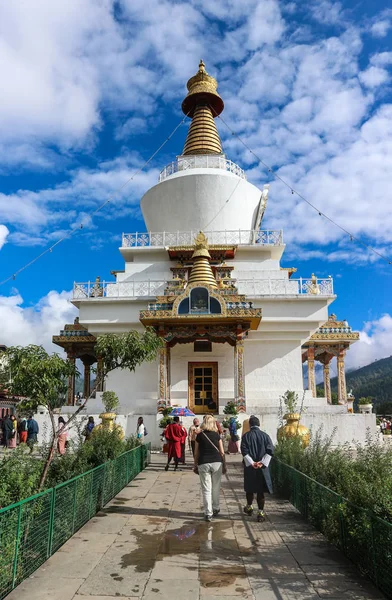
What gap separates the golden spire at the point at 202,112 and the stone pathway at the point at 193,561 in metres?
24.0

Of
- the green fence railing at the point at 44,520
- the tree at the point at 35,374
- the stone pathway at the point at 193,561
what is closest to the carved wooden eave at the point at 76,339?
the tree at the point at 35,374

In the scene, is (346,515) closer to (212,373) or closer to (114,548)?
(114,548)

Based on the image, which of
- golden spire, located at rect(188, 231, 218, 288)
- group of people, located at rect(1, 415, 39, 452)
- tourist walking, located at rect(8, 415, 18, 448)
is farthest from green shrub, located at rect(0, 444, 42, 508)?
golden spire, located at rect(188, 231, 218, 288)

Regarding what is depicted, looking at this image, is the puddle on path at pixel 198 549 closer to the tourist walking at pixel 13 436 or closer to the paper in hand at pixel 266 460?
the paper in hand at pixel 266 460

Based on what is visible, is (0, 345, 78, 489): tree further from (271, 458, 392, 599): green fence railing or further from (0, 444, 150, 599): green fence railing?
(271, 458, 392, 599): green fence railing

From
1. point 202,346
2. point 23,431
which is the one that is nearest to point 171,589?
point 23,431

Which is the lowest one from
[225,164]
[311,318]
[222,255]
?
[311,318]

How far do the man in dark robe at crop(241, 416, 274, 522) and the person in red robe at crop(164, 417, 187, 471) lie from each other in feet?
14.9

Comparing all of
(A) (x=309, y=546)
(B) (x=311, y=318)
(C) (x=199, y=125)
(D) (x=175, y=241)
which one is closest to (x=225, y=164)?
(C) (x=199, y=125)

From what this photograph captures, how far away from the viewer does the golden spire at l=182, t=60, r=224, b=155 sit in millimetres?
28641

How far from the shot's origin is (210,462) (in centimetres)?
747

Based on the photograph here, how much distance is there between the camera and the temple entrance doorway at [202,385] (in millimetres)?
20719

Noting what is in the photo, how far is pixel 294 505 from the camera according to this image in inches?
327

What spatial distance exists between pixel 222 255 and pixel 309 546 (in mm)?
17965
